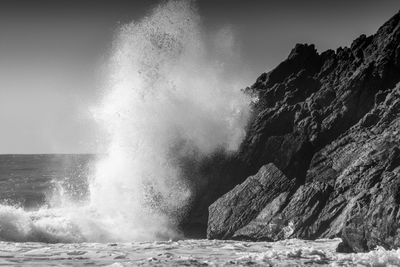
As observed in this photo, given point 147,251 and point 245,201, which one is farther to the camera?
point 245,201

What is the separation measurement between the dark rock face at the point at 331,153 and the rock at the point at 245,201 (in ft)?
0.17

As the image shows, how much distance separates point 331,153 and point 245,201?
4549 mm

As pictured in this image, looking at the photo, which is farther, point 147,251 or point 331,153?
point 331,153

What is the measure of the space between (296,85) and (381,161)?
829 cm

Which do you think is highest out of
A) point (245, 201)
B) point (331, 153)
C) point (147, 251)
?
point (331, 153)

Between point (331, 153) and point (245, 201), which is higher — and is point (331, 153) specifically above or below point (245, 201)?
above

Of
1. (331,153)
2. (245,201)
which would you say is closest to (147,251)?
(245,201)

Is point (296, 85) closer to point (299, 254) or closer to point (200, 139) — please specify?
point (200, 139)

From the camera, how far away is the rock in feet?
61.0

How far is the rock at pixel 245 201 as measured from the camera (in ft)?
61.0

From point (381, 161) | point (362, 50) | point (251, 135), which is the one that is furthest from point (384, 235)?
point (362, 50)

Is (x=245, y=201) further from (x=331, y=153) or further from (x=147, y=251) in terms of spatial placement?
(x=147, y=251)

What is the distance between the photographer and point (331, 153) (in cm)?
1908

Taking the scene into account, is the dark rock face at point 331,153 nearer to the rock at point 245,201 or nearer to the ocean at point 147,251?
the rock at point 245,201
